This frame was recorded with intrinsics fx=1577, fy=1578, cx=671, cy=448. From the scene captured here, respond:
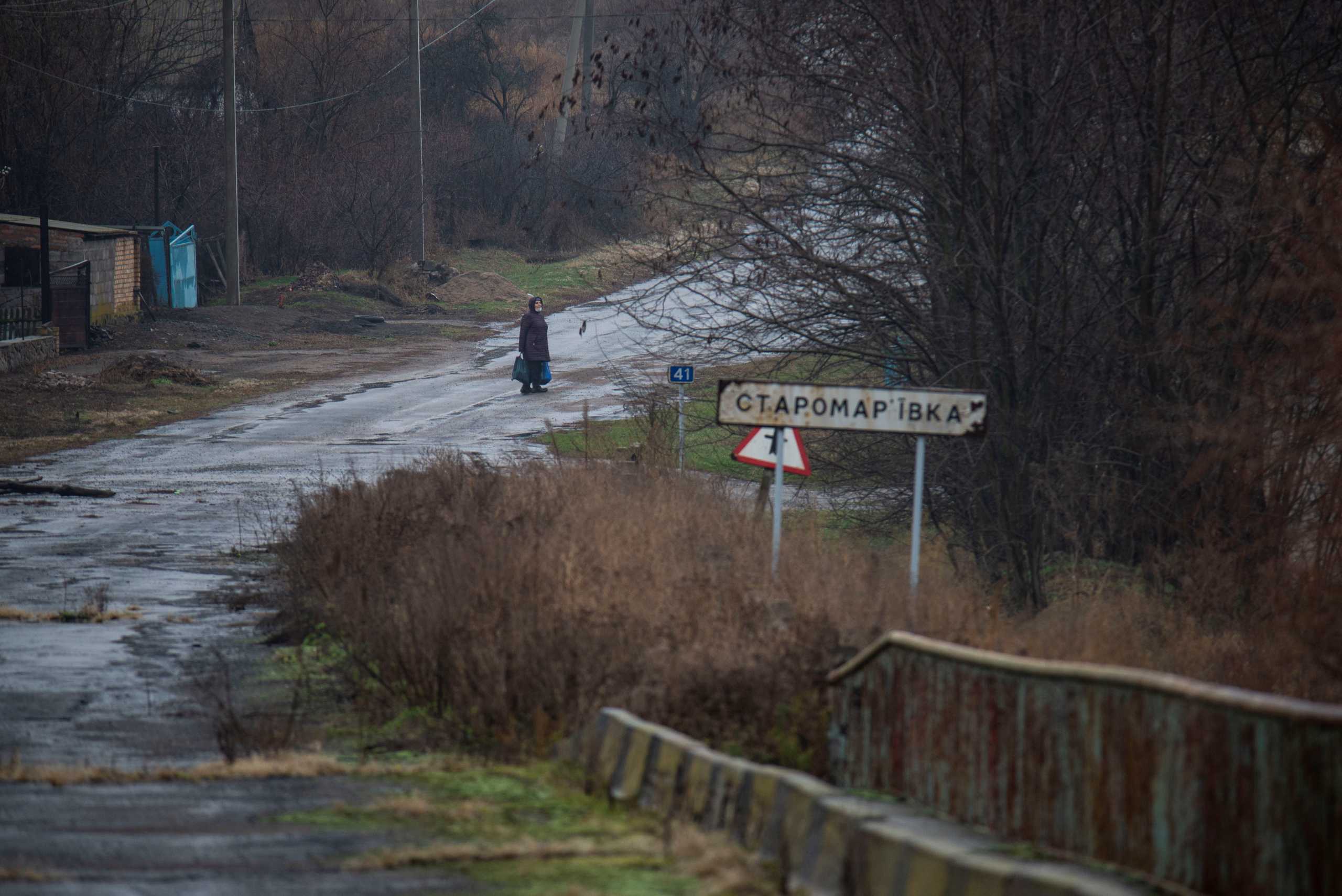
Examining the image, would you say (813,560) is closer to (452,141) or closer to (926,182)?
(926,182)

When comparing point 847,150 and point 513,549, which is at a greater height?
point 847,150

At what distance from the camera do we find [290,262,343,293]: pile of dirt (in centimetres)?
5144

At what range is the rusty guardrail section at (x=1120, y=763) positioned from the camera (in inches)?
153

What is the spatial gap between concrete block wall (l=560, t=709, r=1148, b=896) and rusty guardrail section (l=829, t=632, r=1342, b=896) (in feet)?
0.60

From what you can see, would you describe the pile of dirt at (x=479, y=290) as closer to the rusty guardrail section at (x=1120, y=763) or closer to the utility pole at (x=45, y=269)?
the utility pole at (x=45, y=269)

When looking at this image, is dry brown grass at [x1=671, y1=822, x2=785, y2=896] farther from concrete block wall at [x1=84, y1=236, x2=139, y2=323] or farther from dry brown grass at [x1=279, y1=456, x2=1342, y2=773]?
concrete block wall at [x1=84, y1=236, x2=139, y2=323]

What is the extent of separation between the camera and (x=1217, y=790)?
4133mm

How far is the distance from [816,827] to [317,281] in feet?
162

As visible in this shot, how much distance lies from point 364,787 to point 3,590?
8.17m

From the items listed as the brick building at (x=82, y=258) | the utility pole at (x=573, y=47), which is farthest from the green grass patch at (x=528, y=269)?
the brick building at (x=82, y=258)

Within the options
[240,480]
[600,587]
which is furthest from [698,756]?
[240,480]

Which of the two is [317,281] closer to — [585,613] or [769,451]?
[769,451]

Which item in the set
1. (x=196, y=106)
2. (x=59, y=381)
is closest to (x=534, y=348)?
(x=59, y=381)

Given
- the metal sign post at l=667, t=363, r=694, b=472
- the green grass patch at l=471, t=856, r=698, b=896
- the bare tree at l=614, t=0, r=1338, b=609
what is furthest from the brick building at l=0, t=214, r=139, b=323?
the green grass patch at l=471, t=856, r=698, b=896
